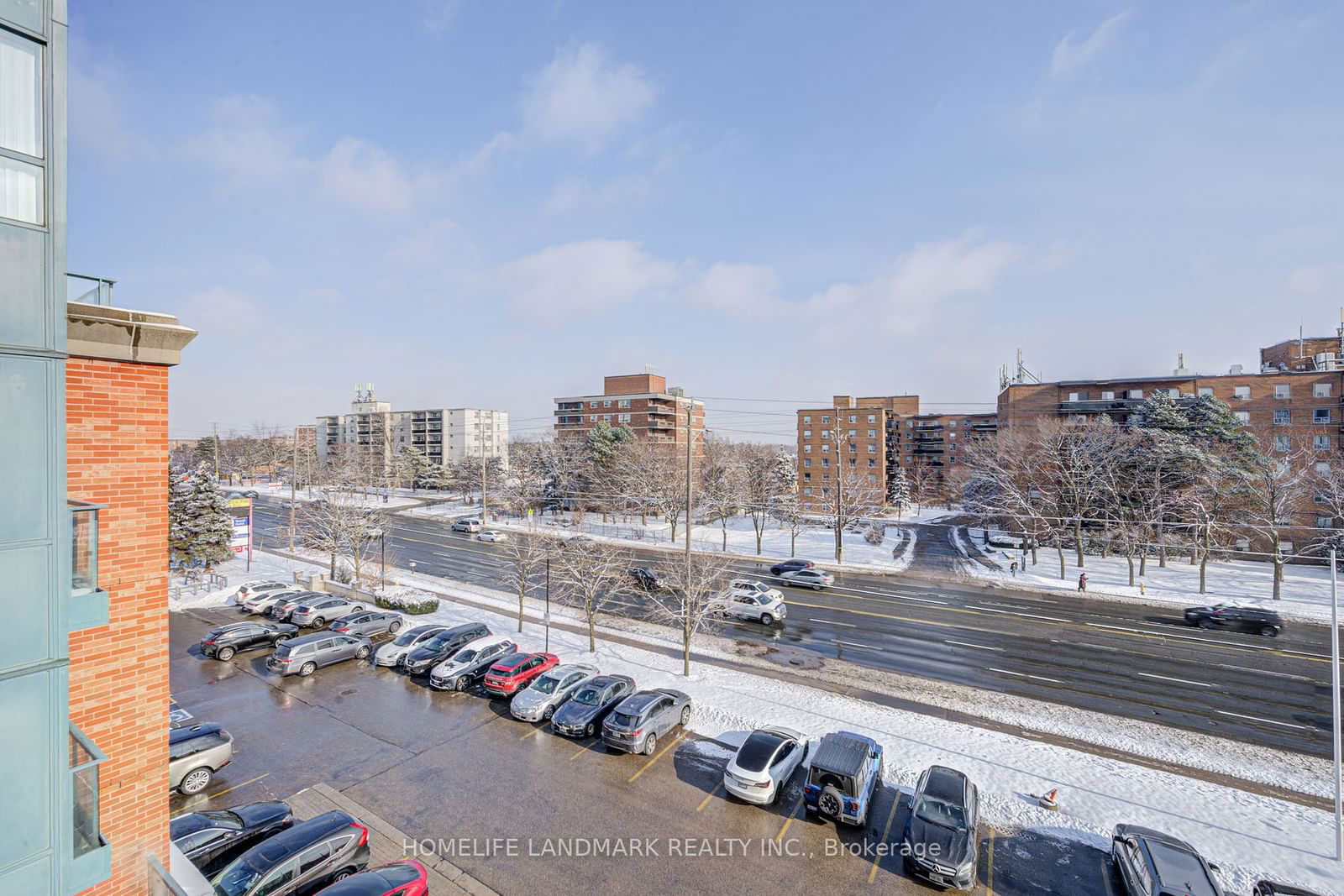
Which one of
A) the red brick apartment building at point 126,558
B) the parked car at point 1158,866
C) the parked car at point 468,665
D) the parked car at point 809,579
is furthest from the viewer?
the parked car at point 809,579

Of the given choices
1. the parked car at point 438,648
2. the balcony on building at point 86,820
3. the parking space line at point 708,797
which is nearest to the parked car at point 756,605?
the parked car at point 438,648

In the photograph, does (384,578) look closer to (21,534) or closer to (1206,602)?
(21,534)

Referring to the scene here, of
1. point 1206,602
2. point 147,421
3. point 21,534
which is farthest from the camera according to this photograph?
point 1206,602

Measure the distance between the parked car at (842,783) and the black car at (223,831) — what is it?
35.8ft

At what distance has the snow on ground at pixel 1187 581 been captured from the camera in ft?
104

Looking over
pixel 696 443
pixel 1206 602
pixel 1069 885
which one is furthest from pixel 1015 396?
pixel 1069 885

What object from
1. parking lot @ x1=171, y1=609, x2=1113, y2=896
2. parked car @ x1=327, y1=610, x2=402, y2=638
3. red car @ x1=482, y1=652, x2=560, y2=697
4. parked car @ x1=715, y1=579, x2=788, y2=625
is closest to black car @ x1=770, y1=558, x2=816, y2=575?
parked car @ x1=715, y1=579, x2=788, y2=625

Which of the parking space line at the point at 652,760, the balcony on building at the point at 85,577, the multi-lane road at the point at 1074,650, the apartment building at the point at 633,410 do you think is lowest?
the multi-lane road at the point at 1074,650

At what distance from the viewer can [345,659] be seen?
21969 mm

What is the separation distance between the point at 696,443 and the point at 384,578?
2031 inches

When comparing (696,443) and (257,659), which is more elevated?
(696,443)

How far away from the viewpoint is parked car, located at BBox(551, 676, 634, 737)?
16000mm

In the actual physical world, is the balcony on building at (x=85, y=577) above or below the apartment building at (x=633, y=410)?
below

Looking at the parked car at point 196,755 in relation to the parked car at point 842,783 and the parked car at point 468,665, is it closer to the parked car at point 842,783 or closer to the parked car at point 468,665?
the parked car at point 468,665
